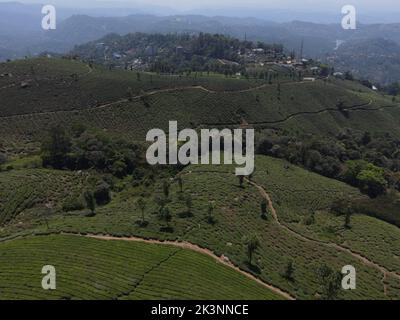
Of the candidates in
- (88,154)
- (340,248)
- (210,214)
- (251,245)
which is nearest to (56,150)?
(88,154)

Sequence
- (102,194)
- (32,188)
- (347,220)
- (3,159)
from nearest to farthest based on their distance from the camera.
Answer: (347,220) → (32,188) → (102,194) → (3,159)

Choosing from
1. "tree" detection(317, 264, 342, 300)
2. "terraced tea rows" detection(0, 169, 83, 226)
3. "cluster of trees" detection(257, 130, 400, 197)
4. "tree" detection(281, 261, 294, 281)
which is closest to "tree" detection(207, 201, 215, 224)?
"tree" detection(281, 261, 294, 281)

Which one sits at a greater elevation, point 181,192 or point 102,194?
point 181,192

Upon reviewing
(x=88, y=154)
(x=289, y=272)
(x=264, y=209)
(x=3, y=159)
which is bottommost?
(x=289, y=272)

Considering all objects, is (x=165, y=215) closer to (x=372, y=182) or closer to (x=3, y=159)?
(x=3, y=159)
